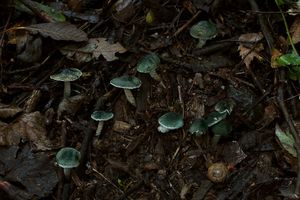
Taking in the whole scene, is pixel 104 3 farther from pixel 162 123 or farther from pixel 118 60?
pixel 162 123

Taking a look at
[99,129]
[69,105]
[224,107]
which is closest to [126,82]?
[99,129]

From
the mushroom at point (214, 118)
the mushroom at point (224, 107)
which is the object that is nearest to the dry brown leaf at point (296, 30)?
the mushroom at point (224, 107)

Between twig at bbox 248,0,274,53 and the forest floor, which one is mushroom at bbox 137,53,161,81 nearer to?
the forest floor

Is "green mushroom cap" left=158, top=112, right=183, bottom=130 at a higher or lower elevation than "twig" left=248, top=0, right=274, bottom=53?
lower

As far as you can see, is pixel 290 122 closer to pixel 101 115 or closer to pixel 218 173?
pixel 218 173

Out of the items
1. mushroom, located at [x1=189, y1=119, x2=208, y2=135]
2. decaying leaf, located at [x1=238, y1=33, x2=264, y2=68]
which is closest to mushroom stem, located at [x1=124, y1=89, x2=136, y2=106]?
mushroom, located at [x1=189, y1=119, x2=208, y2=135]

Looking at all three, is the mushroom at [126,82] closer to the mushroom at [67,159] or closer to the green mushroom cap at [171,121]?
the green mushroom cap at [171,121]

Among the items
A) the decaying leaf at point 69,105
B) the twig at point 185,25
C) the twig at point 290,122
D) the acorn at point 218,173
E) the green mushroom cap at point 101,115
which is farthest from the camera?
the twig at point 185,25
